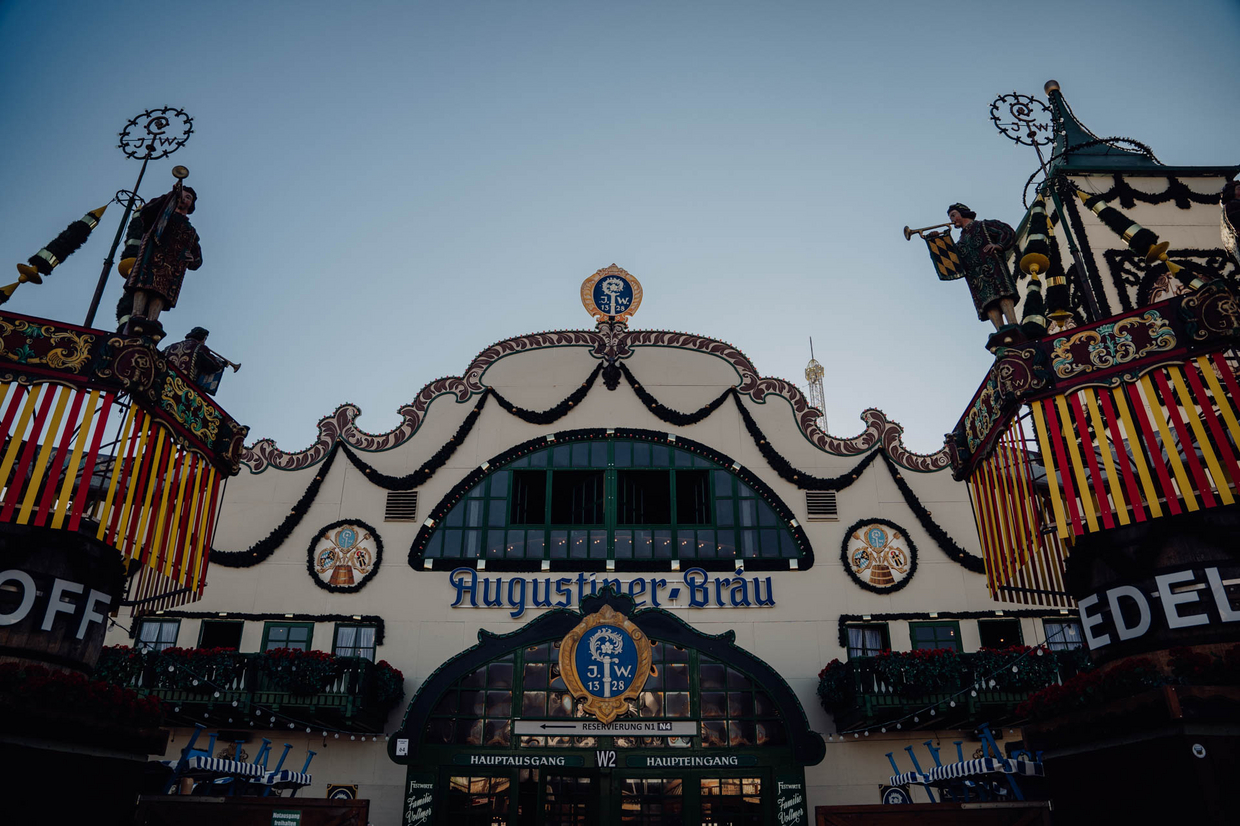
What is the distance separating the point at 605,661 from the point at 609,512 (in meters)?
3.83

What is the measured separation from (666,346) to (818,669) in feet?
29.9

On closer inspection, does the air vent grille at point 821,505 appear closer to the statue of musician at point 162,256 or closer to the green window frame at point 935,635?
the green window frame at point 935,635

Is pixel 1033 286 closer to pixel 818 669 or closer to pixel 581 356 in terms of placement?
pixel 818 669

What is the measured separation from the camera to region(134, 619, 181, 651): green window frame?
1873cm

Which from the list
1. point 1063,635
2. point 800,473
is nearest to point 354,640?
point 800,473

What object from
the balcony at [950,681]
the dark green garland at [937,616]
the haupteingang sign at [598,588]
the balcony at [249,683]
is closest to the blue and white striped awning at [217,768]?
the balcony at [249,683]

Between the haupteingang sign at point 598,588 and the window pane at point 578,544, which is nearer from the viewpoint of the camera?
the haupteingang sign at point 598,588

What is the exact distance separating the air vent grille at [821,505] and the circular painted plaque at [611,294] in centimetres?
698

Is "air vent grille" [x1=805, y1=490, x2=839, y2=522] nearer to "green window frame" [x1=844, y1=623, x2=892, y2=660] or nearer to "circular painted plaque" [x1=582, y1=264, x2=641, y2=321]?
"green window frame" [x1=844, y1=623, x2=892, y2=660]

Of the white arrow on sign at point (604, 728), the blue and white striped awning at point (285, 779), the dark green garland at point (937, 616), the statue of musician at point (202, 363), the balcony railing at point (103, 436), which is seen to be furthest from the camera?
the dark green garland at point (937, 616)

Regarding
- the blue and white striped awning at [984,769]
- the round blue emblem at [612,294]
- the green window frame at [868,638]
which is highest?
the round blue emblem at [612,294]

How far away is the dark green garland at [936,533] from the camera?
63.5 feet

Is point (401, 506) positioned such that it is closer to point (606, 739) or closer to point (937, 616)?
point (606, 739)

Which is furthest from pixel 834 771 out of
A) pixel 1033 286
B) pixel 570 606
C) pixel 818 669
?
pixel 1033 286
